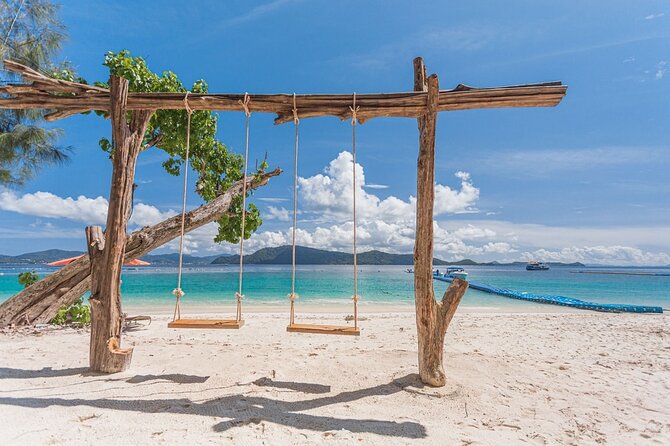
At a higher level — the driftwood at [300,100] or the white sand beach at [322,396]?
the driftwood at [300,100]

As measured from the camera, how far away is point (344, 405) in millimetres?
3531

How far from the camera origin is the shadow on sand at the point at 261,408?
304cm

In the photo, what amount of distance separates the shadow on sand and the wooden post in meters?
0.79

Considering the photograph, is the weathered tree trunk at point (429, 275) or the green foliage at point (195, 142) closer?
the weathered tree trunk at point (429, 275)

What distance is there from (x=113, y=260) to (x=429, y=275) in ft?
11.3

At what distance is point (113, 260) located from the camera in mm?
4293

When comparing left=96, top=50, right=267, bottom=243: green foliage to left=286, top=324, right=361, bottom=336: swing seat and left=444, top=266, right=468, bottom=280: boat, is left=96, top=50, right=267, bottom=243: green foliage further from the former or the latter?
left=444, top=266, right=468, bottom=280: boat

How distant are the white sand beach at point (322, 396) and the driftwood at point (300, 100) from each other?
113 inches

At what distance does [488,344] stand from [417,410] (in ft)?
12.3

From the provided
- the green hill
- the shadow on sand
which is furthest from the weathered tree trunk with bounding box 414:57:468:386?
the green hill

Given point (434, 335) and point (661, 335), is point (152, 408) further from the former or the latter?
point (661, 335)

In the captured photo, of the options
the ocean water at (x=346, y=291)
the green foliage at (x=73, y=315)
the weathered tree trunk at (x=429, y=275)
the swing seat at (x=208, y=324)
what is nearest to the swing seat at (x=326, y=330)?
the swing seat at (x=208, y=324)

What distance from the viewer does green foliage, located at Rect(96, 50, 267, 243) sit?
230 inches

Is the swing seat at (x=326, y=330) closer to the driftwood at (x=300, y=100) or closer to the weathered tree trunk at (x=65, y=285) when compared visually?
the driftwood at (x=300, y=100)
